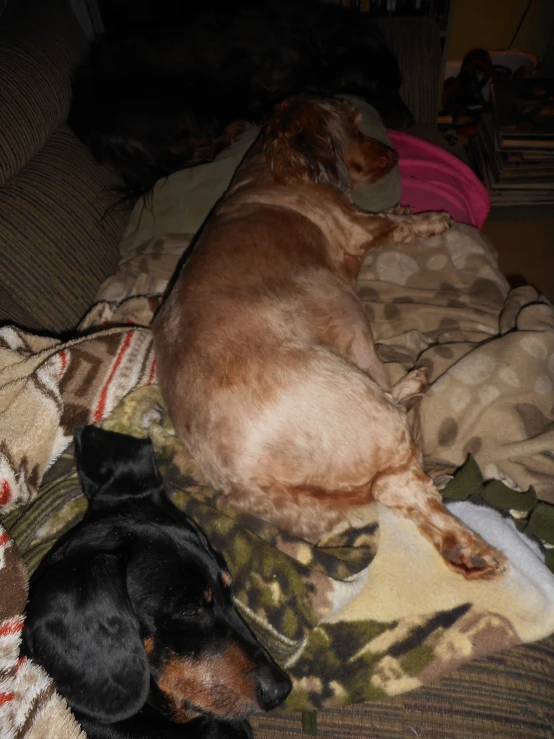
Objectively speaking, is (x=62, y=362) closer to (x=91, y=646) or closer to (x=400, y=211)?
(x=91, y=646)

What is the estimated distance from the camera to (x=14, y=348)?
1.93 m

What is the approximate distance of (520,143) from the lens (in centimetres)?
459

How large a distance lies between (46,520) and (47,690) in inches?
22.7

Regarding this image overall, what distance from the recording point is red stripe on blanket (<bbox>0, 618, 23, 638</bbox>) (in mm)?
1261

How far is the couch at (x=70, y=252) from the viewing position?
1.38m

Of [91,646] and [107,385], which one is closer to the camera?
[91,646]

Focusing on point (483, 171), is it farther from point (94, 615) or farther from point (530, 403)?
point (94, 615)

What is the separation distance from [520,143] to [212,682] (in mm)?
4771

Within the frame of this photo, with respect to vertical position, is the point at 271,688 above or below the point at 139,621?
below

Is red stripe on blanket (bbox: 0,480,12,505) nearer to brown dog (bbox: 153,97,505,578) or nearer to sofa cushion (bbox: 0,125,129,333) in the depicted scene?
brown dog (bbox: 153,97,505,578)

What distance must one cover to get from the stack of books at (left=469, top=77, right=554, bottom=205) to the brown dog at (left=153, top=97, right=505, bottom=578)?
3308 mm

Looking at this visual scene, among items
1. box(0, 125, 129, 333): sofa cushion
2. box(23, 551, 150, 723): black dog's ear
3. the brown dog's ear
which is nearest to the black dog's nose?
box(23, 551, 150, 723): black dog's ear

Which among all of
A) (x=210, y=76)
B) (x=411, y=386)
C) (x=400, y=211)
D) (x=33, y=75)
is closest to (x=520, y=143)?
(x=400, y=211)

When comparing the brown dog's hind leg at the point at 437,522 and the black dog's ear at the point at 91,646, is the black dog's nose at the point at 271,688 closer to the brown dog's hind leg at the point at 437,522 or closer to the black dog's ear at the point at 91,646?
the black dog's ear at the point at 91,646
